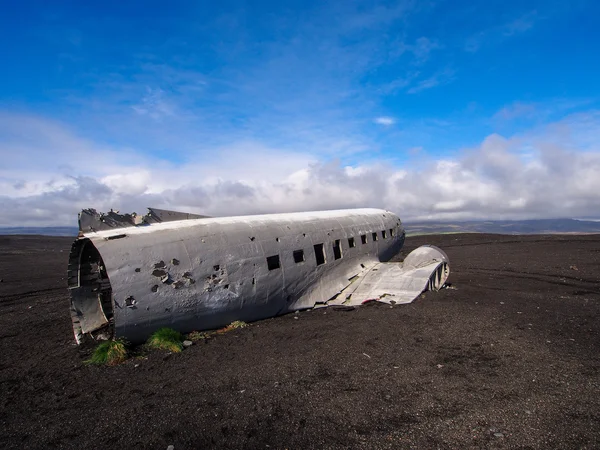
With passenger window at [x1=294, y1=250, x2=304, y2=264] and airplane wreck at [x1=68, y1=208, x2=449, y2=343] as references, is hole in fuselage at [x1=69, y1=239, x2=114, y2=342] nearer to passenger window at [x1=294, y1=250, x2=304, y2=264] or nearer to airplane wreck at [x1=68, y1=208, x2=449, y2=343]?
airplane wreck at [x1=68, y1=208, x2=449, y2=343]

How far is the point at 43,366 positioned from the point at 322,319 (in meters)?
8.61

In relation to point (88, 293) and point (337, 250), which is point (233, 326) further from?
point (337, 250)

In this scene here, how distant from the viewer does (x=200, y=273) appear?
10070mm

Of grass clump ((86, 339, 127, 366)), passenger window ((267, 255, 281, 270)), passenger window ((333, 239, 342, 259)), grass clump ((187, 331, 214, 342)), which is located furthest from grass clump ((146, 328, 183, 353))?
passenger window ((333, 239, 342, 259))

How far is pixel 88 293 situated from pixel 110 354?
297 centimetres

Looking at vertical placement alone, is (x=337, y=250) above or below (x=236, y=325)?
above

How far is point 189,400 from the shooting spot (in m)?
6.89

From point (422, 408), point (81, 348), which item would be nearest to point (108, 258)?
point (81, 348)

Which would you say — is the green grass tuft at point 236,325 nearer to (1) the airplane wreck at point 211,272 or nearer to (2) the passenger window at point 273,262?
(1) the airplane wreck at point 211,272

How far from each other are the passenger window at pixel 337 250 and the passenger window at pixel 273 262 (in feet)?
11.0

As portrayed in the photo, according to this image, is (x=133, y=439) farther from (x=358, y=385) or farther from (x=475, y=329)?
(x=475, y=329)

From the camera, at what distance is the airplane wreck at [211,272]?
30.7 ft

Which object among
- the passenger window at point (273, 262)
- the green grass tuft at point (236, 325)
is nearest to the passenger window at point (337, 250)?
the passenger window at point (273, 262)

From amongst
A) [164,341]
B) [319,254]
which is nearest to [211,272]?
[164,341]
